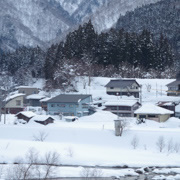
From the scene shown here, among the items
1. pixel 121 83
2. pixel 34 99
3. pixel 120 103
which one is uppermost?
pixel 121 83

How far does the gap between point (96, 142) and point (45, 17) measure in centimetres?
14349

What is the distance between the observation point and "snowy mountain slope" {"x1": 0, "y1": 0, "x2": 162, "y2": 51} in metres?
118

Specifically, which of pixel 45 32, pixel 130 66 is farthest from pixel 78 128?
pixel 45 32

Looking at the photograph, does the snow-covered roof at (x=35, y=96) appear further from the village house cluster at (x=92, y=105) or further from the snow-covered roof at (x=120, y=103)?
the snow-covered roof at (x=120, y=103)

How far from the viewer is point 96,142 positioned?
25438 mm

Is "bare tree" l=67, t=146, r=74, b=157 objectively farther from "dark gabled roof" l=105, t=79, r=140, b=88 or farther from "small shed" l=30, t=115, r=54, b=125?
"dark gabled roof" l=105, t=79, r=140, b=88

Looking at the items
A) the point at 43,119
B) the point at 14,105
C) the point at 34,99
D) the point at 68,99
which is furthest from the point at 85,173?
the point at 34,99

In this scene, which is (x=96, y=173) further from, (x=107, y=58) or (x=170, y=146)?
(x=107, y=58)

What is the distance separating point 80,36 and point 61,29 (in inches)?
4214

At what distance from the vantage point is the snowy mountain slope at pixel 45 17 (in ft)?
385

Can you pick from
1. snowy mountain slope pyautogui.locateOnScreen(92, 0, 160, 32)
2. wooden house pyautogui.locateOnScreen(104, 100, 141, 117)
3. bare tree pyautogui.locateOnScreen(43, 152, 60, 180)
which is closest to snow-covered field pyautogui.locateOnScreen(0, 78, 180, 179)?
bare tree pyautogui.locateOnScreen(43, 152, 60, 180)

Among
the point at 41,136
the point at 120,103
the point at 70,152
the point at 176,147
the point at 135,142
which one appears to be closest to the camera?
the point at 70,152

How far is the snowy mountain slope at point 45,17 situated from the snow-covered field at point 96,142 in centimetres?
8047

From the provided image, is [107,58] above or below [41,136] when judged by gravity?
above
